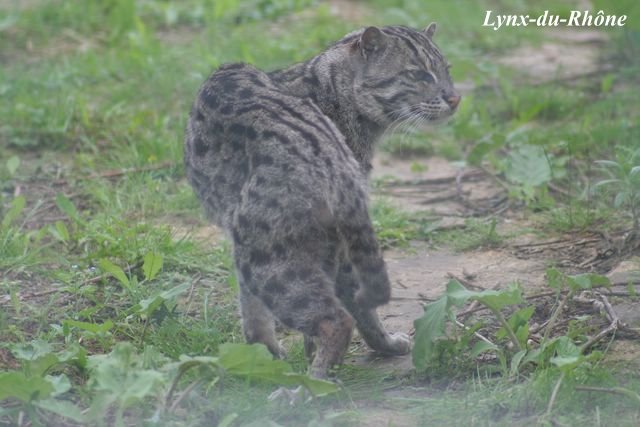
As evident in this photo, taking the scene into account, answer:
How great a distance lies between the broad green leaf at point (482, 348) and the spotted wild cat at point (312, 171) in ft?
1.45

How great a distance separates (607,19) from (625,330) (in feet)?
17.9

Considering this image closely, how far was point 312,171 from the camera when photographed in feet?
14.6

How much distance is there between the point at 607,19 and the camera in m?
9.70

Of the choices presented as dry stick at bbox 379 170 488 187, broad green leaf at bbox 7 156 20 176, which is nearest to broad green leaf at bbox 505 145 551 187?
dry stick at bbox 379 170 488 187

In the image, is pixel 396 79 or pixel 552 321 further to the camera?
pixel 396 79

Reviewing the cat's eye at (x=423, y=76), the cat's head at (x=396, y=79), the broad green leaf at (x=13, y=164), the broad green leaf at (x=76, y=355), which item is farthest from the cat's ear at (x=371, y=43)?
the broad green leaf at (x=13, y=164)

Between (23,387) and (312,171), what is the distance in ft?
4.62

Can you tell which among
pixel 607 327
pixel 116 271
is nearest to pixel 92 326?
pixel 116 271

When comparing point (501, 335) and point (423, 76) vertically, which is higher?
point (423, 76)

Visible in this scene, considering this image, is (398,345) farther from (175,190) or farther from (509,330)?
(175,190)

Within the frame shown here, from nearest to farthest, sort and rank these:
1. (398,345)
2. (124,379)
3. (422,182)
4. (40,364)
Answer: (124,379), (40,364), (398,345), (422,182)

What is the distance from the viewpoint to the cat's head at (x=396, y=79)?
18.1 ft

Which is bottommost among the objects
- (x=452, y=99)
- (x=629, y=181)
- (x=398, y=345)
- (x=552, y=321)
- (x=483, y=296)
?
(x=398, y=345)

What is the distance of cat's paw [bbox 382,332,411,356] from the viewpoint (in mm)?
5062
